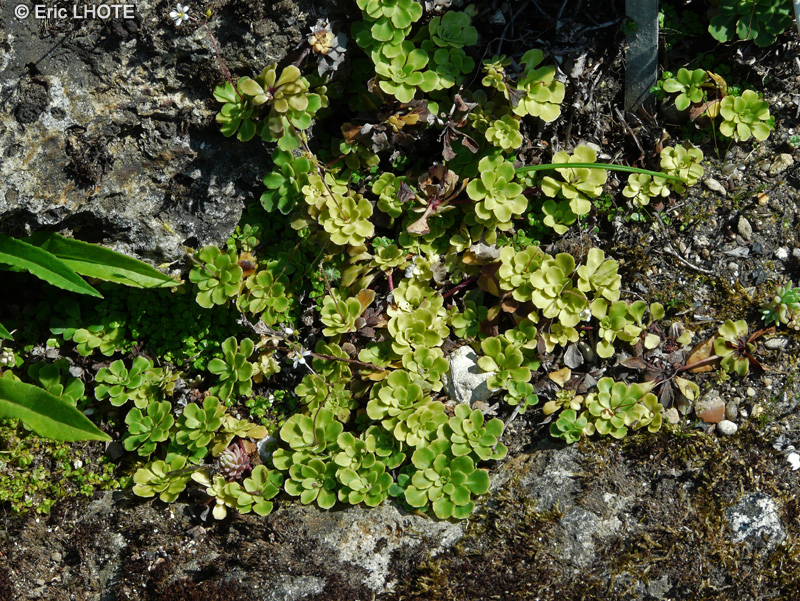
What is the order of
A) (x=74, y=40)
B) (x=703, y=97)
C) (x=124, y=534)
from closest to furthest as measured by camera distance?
(x=74, y=40) < (x=124, y=534) < (x=703, y=97)

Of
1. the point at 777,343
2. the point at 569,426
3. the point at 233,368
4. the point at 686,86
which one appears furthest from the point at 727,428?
the point at 233,368

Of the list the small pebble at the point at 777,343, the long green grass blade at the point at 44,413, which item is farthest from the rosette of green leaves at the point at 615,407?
the long green grass blade at the point at 44,413

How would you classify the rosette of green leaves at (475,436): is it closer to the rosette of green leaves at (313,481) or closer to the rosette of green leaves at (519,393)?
the rosette of green leaves at (519,393)

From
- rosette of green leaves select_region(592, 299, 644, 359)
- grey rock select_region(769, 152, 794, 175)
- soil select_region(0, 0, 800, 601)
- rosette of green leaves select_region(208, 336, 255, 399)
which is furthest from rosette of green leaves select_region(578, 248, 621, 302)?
rosette of green leaves select_region(208, 336, 255, 399)

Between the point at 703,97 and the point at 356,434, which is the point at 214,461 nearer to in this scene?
the point at 356,434

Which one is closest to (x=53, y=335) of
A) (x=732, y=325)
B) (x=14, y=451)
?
(x=14, y=451)

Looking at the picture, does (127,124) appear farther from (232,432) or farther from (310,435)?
Result: (310,435)
